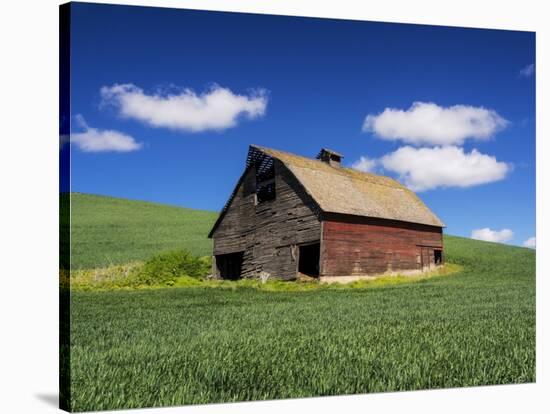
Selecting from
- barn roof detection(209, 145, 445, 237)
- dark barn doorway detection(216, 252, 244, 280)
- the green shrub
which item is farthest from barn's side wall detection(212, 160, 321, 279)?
the green shrub

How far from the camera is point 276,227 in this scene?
58.3 ft

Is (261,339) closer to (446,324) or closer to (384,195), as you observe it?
(446,324)

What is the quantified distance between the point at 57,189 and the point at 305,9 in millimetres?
4195

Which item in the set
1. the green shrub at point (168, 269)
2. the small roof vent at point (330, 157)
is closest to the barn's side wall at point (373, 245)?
the green shrub at point (168, 269)

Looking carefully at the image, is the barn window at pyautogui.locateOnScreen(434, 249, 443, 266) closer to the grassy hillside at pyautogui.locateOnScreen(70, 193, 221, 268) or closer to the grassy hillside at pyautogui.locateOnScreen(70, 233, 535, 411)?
the grassy hillside at pyautogui.locateOnScreen(70, 233, 535, 411)

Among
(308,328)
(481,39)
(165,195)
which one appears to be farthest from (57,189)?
(481,39)

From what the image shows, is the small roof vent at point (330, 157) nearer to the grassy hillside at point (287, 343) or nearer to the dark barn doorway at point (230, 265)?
the grassy hillside at point (287, 343)

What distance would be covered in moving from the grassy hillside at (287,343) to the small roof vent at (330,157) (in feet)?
7.60

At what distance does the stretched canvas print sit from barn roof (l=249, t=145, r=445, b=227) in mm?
197

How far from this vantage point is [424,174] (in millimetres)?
11172

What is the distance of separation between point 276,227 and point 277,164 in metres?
4.18

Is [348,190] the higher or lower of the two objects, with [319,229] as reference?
higher

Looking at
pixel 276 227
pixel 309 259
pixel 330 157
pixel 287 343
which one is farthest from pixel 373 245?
pixel 287 343

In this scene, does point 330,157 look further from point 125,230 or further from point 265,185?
point 125,230
